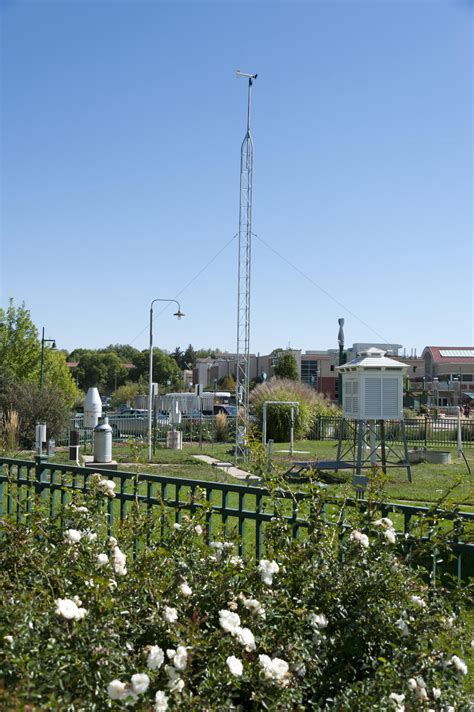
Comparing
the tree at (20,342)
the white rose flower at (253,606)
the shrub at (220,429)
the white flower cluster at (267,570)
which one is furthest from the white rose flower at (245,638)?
the tree at (20,342)

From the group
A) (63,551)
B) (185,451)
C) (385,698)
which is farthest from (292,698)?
(185,451)

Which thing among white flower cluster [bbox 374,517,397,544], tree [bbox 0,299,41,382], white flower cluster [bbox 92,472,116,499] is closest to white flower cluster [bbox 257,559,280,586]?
white flower cluster [bbox 374,517,397,544]

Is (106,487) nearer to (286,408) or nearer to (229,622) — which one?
(229,622)

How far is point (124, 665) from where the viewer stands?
115 inches

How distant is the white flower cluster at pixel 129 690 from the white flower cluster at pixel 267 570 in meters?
0.88

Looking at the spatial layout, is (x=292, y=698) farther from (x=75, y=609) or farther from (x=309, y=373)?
(x=309, y=373)

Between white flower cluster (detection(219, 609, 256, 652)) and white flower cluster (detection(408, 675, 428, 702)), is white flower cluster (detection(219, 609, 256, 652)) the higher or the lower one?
the higher one

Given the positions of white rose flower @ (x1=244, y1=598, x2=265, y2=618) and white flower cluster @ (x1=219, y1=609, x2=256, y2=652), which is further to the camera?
white rose flower @ (x1=244, y1=598, x2=265, y2=618)

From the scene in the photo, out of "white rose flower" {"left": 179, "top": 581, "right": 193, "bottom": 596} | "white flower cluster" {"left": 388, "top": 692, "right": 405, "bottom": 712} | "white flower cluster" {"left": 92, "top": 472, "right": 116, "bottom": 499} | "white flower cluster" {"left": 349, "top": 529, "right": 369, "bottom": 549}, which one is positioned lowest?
"white flower cluster" {"left": 388, "top": 692, "right": 405, "bottom": 712}

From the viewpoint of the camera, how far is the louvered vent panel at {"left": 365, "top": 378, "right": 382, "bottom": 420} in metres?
14.6

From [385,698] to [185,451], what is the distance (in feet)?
60.5

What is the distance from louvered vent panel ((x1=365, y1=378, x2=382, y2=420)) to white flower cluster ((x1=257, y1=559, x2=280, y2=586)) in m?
11.3

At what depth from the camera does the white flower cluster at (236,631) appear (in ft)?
9.46

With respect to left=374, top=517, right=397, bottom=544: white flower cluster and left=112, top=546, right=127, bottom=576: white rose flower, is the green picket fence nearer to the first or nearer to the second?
left=374, top=517, right=397, bottom=544: white flower cluster
